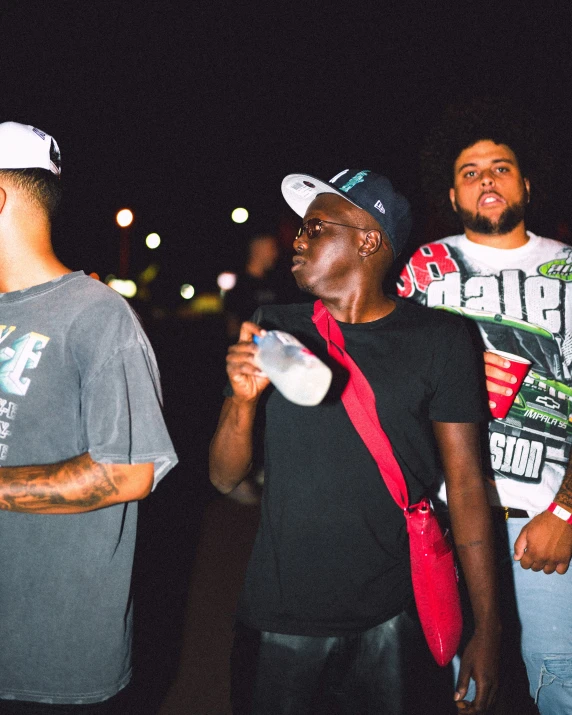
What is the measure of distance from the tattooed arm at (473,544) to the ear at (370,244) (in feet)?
2.19

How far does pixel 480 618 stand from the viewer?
1863 millimetres

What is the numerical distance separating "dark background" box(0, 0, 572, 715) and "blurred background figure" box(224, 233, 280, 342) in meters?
2.39

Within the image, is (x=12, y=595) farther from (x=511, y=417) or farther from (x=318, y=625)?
(x=511, y=417)

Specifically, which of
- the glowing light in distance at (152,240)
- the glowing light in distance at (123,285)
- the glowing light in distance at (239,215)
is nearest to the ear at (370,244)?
the glowing light in distance at (123,285)

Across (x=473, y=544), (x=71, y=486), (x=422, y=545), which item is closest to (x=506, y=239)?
(x=473, y=544)

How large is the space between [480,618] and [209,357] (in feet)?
41.4

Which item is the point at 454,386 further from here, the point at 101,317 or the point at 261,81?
the point at 261,81

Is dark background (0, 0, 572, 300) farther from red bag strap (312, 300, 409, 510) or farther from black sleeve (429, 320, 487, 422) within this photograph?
black sleeve (429, 320, 487, 422)

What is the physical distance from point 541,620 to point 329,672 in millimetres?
987

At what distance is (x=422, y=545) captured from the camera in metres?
1.77

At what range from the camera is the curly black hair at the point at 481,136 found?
316 centimetres

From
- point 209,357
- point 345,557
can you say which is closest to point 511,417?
point 345,557

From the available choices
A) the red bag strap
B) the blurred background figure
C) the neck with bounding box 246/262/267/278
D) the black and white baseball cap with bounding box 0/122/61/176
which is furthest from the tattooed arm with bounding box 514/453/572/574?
the neck with bounding box 246/262/267/278

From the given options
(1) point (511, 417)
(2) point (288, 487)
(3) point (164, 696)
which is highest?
(1) point (511, 417)
